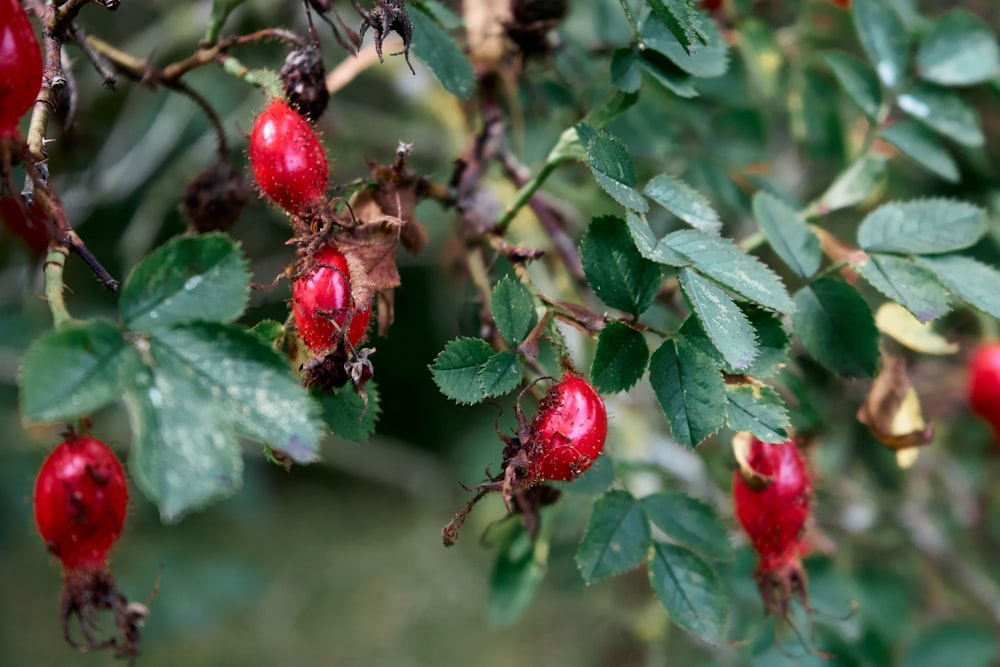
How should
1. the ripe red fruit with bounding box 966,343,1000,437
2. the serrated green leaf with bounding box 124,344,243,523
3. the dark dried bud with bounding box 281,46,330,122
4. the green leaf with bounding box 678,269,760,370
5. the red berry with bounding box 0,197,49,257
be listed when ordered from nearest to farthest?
the serrated green leaf with bounding box 124,344,243,523, the green leaf with bounding box 678,269,760,370, the dark dried bud with bounding box 281,46,330,122, the red berry with bounding box 0,197,49,257, the ripe red fruit with bounding box 966,343,1000,437

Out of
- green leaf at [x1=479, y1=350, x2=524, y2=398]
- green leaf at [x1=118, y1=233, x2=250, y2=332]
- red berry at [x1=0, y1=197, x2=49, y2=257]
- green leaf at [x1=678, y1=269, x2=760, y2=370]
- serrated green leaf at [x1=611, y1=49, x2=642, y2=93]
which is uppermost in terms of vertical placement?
serrated green leaf at [x1=611, y1=49, x2=642, y2=93]

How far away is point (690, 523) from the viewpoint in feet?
2.31

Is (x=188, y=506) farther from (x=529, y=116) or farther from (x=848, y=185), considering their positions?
(x=529, y=116)

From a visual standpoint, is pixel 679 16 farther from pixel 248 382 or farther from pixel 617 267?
pixel 248 382

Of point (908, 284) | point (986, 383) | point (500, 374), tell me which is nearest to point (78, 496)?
point (500, 374)

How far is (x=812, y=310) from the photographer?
687mm

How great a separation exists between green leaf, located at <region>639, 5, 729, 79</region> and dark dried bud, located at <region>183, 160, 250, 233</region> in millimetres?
351

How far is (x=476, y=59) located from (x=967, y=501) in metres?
1.01

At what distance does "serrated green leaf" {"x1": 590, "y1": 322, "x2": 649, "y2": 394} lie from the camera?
58 cm

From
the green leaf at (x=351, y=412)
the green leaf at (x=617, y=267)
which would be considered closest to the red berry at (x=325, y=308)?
the green leaf at (x=351, y=412)

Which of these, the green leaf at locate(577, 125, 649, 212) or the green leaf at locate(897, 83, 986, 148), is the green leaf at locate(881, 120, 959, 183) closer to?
the green leaf at locate(897, 83, 986, 148)

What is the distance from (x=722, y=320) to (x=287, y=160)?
29 cm

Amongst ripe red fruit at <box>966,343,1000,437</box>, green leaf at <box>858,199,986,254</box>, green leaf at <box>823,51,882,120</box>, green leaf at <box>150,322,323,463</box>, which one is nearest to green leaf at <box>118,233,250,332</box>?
green leaf at <box>150,322,323,463</box>

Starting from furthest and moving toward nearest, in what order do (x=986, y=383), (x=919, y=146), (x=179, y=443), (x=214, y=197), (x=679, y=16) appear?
(x=986, y=383) → (x=919, y=146) → (x=214, y=197) → (x=679, y=16) → (x=179, y=443)
